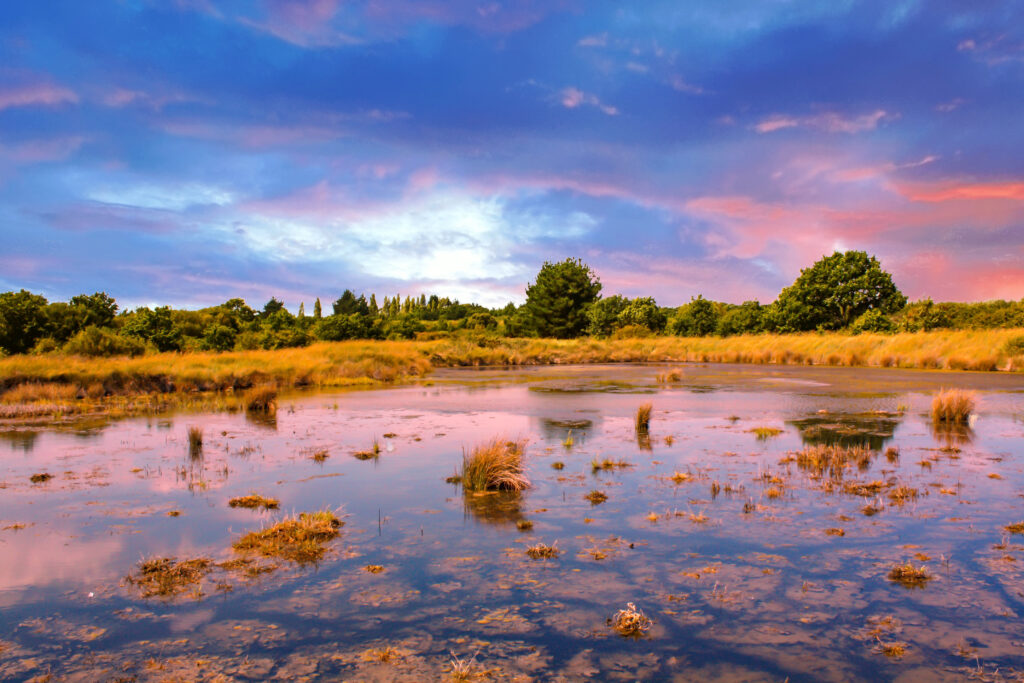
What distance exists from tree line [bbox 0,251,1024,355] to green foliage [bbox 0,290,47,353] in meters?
0.05

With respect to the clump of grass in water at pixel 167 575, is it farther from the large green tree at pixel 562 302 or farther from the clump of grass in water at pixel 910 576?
the large green tree at pixel 562 302

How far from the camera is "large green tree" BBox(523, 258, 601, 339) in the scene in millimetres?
75812

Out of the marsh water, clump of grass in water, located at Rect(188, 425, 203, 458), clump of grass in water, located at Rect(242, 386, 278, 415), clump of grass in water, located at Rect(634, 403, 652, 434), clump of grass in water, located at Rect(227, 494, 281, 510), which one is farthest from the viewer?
clump of grass in water, located at Rect(242, 386, 278, 415)

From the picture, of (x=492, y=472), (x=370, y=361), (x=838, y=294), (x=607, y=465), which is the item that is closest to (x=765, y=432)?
(x=607, y=465)

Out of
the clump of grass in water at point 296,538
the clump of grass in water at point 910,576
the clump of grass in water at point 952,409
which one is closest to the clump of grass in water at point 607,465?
the clump of grass in water at point 296,538

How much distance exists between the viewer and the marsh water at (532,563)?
490cm

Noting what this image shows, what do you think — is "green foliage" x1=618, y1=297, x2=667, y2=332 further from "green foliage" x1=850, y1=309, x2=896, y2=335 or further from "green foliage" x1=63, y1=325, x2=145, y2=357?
"green foliage" x1=63, y1=325, x2=145, y2=357

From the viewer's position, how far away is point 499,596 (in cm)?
601

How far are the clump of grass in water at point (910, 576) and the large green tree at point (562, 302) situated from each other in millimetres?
68875

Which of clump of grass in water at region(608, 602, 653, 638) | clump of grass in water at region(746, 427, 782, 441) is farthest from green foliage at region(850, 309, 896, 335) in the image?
clump of grass in water at region(608, 602, 653, 638)

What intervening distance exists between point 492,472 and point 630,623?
16.1ft

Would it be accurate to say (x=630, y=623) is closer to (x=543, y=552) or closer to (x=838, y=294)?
(x=543, y=552)

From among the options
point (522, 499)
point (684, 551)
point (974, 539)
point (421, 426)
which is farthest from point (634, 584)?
point (421, 426)

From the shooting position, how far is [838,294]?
66.3 meters
